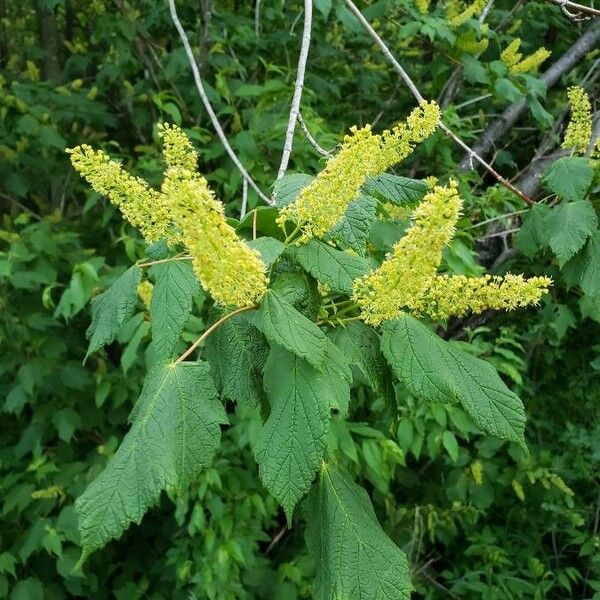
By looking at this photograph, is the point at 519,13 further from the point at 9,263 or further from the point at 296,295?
the point at 296,295

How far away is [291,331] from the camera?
3.59 feet

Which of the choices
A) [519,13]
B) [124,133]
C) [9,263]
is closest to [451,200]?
[9,263]

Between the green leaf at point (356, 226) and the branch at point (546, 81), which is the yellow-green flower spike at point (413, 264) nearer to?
the green leaf at point (356, 226)

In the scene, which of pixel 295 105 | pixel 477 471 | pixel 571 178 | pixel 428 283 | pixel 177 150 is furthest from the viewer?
pixel 477 471

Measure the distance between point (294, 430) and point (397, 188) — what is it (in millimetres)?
624

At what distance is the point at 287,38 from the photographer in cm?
367

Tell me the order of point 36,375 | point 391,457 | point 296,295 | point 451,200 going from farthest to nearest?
point 36,375 → point 391,457 → point 296,295 → point 451,200

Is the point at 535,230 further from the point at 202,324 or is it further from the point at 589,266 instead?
the point at 202,324

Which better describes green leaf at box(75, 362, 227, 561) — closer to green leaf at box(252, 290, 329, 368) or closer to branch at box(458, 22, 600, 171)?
green leaf at box(252, 290, 329, 368)

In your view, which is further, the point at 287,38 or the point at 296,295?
the point at 287,38

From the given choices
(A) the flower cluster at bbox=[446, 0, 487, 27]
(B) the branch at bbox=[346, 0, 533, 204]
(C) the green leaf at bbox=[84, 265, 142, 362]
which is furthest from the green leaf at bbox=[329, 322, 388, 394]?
(A) the flower cluster at bbox=[446, 0, 487, 27]

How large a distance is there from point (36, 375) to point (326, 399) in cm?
235

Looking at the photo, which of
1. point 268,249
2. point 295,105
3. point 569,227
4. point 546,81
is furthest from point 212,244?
point 546,81

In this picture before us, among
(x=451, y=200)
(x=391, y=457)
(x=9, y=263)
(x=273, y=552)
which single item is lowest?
(x=273, y=552)
